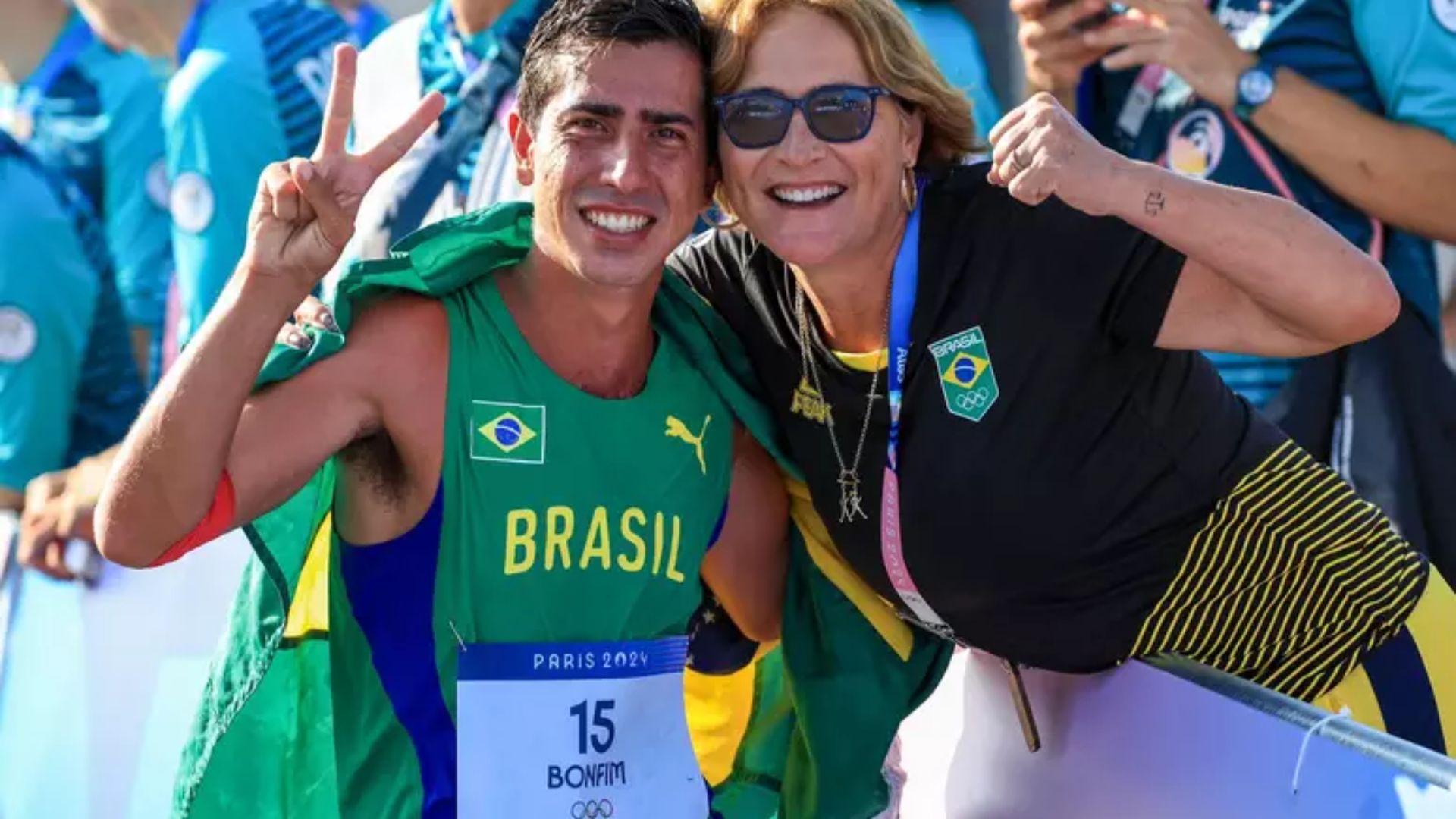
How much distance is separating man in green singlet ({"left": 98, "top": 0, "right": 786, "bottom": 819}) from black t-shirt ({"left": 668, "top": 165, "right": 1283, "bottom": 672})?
386 mm

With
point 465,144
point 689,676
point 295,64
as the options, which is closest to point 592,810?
point 689,676

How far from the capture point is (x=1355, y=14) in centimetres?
366

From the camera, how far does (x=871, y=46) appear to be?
2.75 meters

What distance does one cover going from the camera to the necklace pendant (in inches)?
110

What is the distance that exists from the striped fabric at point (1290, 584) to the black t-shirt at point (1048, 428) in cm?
4

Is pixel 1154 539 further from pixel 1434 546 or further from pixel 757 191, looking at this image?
pixel 1434 546

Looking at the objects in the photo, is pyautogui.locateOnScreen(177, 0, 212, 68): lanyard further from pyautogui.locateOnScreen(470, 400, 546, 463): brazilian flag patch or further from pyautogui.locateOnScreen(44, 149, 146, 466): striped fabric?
pyautogui.locateOnScreen(470, 400, 546, 463): brazilian flag patch

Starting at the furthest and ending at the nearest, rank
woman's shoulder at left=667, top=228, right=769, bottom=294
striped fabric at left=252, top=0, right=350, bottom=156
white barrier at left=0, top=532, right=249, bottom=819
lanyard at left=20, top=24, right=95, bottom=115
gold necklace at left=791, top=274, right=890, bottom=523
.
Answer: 1. lanyard at left=20, top=24, right=95, bottom=115
2. striped fabric at left=252, top=0, right=350, bottom=156
3. white barrier at left=0, top=532, right=249, bottom=819
4. woman's shoulder at left=667, top=228, right=769, bottom=294
5. gold necklace at left=791, top=274, right=890, bottom=523

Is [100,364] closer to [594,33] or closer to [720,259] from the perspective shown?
[720,259]

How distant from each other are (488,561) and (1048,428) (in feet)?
2.94

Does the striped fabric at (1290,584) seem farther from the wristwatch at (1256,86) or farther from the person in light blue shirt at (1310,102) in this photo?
the wristwatch at (1256,86)

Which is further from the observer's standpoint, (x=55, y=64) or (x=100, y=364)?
(x=55, y=64)

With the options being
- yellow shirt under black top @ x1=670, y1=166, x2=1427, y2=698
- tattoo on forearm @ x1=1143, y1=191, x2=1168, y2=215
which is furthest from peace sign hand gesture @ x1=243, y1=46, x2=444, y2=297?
tattoo on forearm @ x1=1143, y1=191, x2=1168, y2=215

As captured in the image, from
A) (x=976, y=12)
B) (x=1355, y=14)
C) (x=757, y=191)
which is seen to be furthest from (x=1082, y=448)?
(x=976, y=12)
